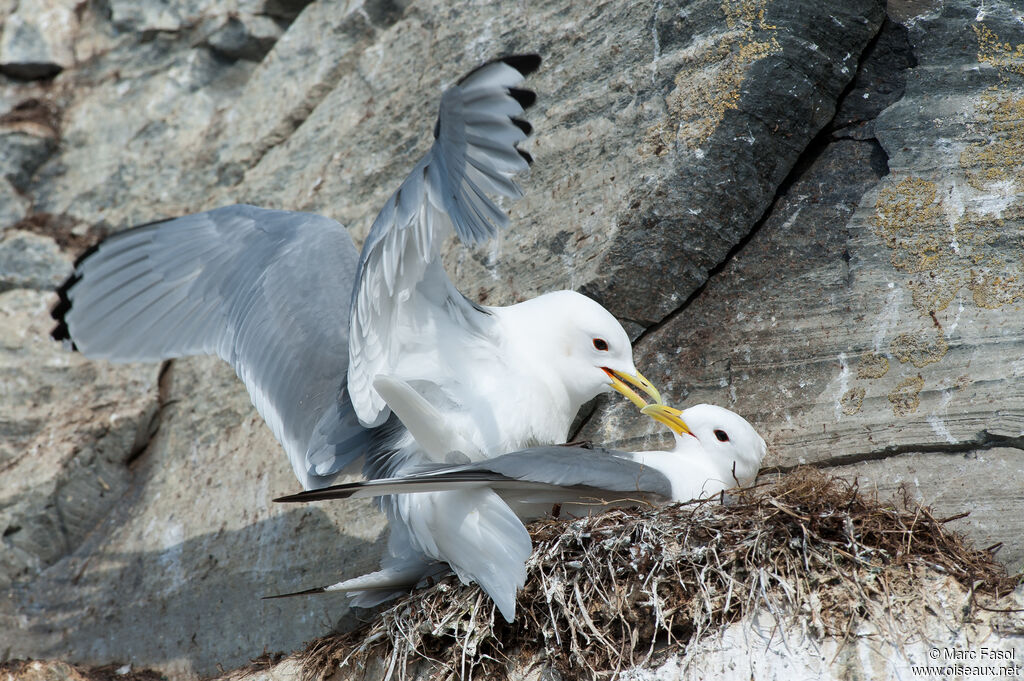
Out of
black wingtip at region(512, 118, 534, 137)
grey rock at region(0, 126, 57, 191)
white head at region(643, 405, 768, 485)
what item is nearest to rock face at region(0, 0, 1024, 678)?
white head at region(643, 405, 768, 485)

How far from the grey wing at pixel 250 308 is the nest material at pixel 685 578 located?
2.76 ft

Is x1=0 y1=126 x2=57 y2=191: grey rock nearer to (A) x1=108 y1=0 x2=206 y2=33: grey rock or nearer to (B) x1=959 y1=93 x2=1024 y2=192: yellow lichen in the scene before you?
(A) x1=108 y1=0 x2=206 y2=33: grey rock

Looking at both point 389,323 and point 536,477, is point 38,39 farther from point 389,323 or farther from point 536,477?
point 536,477

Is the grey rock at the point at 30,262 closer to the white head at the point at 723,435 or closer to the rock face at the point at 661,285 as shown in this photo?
the rock face at the point at 661,285

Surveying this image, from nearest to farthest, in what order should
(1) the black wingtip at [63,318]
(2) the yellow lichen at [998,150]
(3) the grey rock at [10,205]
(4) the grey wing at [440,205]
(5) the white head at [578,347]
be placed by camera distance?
(4) the grey wing at [440,205]
(5) the white head at [578,347]
(2) the yellow lichen at [998,150]
(1) the black wingtip at [63,318]
(3) the grey rock at [10,205]

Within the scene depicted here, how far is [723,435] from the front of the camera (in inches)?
151

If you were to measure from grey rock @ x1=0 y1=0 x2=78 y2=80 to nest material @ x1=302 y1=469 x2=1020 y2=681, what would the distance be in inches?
198

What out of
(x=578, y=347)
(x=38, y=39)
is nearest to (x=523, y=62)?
(x=578, y=347)

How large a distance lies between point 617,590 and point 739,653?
0.39 metres

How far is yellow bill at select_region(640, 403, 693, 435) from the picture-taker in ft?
12.7

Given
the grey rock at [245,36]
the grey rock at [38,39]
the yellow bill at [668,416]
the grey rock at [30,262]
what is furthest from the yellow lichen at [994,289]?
the grey rock at [38,39]

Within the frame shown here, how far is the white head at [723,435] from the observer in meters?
3.81

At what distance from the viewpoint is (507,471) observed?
10.8 feet

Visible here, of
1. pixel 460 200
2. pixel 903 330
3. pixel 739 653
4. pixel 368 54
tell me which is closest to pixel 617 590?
pixel 739 653
